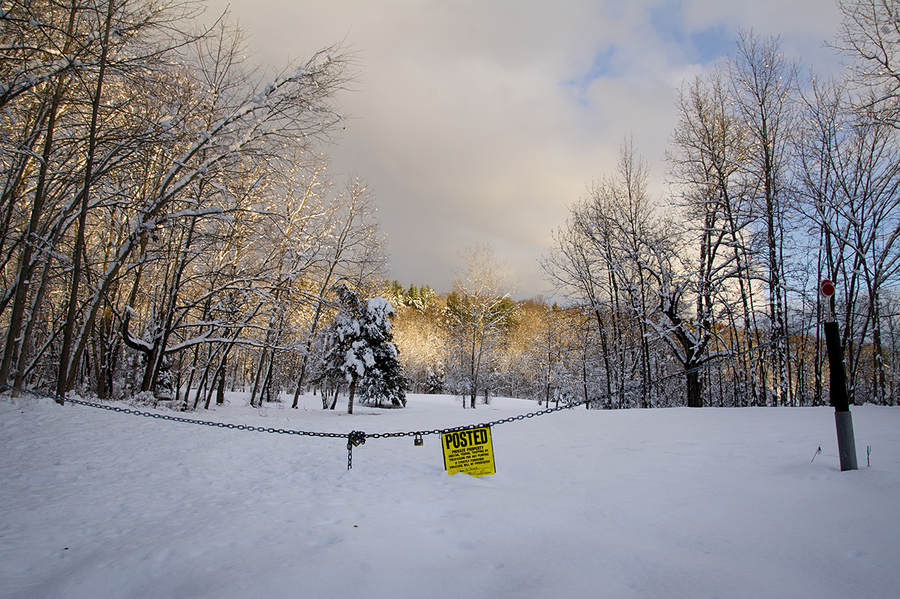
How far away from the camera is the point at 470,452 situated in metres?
5.30

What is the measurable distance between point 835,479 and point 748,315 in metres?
12.1

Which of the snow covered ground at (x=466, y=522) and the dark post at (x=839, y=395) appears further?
the dark post at (x=839, y=395)

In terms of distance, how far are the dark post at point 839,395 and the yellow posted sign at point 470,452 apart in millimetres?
3444

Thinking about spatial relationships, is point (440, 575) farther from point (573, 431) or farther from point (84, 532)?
point (573, 431)

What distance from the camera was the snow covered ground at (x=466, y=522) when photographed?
2400mm

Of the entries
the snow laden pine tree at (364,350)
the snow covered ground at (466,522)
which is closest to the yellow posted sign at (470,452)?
the snow covered ground at (466,522)

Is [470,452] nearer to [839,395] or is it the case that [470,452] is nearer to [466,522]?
[466,522]

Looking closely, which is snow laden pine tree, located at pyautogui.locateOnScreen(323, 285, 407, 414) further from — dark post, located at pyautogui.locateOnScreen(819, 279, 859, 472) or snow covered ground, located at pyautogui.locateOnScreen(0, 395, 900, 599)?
dark post, located at pyautogui.locateOnScreen(819, 279, 859, 472)

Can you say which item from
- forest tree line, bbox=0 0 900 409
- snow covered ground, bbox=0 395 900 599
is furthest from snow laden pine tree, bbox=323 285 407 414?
snow covered ground, bbox=0 395 900 599

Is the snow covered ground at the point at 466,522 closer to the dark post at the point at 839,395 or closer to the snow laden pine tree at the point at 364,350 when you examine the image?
the dark post at the point at 839,395

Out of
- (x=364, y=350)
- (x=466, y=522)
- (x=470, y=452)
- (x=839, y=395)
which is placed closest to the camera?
(x=466, y=522)

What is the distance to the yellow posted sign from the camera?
5242mm

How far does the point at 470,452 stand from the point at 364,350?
669 inches

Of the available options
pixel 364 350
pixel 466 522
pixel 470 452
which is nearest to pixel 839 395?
pixel 466 522
